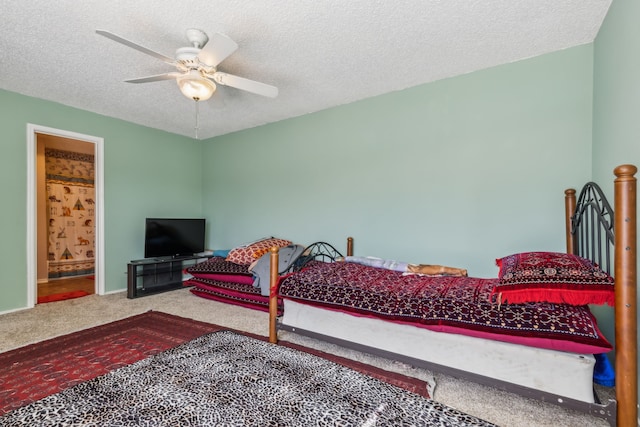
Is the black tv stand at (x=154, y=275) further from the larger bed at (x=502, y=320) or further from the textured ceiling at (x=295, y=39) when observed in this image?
the larger bed at (x=502, y=320)

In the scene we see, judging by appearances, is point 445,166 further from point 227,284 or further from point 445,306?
point 227,284

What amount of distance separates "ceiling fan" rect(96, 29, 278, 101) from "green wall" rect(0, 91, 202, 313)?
2.37m

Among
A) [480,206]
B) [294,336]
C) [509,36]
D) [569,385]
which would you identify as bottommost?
[294,336]

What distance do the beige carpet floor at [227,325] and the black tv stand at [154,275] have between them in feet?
0.49

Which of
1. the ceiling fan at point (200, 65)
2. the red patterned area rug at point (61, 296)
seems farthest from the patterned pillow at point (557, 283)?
the red patterned area rug at point (61, 296)

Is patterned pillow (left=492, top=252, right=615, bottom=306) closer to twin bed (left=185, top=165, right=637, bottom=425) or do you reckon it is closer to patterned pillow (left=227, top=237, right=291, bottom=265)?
twin bed (left=185, top=165, right=637, bottom=425)

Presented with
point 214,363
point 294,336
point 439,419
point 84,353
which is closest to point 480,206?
point 294,336

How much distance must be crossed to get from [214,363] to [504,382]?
167 centimetres

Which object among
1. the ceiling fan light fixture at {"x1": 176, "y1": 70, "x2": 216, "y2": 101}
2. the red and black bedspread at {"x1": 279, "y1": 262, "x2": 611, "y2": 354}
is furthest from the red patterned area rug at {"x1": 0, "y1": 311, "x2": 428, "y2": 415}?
the ceiling fan light fixture at {"x1": 176, "y1": 70, "x2": 216, "y2": 101}

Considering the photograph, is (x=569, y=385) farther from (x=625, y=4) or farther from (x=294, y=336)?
(x=625, y=4)

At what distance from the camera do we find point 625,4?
69.2 inches

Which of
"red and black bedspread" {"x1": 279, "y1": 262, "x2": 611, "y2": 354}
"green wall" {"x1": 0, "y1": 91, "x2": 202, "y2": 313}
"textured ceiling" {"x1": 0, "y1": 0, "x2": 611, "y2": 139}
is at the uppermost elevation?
"textured ceiling" {"x1": 0, "y1": 0, "x2": 611, "y2": 139}

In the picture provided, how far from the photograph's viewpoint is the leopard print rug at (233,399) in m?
0.83

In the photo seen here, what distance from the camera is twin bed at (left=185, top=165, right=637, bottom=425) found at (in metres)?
1.34
